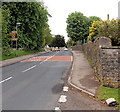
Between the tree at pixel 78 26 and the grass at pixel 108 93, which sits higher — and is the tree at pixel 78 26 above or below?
above

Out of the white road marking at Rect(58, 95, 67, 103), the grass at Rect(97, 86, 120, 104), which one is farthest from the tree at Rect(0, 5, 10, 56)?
the grass at Rect(97, 86, 120, 104)

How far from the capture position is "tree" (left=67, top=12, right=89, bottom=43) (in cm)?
4781

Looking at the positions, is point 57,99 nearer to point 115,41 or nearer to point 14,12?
point 115,41

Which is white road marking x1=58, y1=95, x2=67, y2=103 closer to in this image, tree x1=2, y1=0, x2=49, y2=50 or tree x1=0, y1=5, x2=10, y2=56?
tree x1=0, y1=5, x2=10, y2=56

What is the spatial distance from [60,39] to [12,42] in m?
81.1

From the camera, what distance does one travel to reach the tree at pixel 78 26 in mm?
47812

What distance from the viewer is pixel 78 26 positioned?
157 ft

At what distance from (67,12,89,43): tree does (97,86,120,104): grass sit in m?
40.4

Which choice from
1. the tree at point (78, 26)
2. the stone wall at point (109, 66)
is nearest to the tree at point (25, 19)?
the tree at point (78, 26)

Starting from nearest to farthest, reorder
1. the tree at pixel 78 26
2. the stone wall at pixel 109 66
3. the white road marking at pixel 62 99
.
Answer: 1. the white road marking at pixel 62 99
2. the stone wall at pixel 109 66
3. the tree at pixel 78 26

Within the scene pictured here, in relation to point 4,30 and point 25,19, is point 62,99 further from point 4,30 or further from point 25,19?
point 25,19

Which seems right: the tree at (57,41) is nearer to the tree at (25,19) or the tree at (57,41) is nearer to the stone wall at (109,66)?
the tree at (25,19)

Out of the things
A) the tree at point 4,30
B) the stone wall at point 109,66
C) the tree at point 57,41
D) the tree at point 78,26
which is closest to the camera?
the stone wall at point 109,66

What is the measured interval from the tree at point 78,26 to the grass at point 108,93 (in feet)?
132
